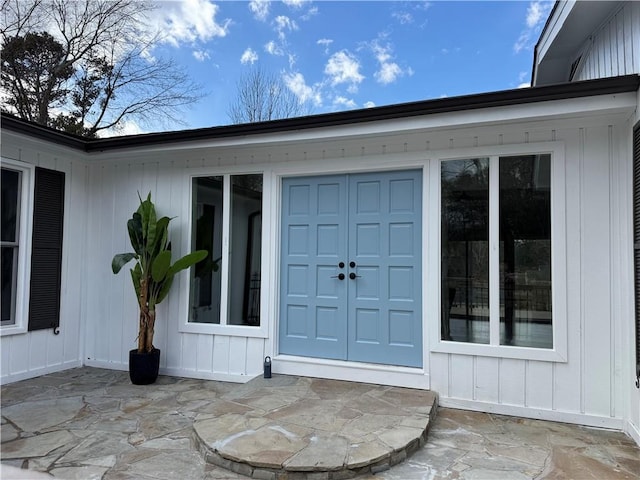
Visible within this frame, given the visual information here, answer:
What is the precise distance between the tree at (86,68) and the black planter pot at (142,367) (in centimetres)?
958

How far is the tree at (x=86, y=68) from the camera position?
34.7 ft

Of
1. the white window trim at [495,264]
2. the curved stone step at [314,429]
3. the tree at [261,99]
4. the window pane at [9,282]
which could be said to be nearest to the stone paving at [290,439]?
the curved stone step at [314,429]

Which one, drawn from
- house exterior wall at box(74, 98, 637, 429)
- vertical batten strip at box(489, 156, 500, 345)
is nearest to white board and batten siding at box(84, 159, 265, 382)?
house exterior wall at box(74, 98, 637, 429)

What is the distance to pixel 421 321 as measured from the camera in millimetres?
3912

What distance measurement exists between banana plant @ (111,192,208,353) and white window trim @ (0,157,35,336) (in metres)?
1.13

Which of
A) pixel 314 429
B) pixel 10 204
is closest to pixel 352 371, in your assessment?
pixel 314 429

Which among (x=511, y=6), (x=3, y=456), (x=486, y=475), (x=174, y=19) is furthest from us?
(x=174, y=19)

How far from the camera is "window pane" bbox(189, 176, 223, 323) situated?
15.5 ft

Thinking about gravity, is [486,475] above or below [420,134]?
below

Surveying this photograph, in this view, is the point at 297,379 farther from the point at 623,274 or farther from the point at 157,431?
the point at 623,274

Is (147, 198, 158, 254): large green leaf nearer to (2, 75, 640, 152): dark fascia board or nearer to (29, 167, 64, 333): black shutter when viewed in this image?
(2, 75, 640, 152): dark fascia board

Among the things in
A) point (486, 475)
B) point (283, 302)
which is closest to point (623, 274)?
point (486, 475)

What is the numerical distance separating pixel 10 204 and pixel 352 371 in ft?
13.6

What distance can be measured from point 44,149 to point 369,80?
10.3m
